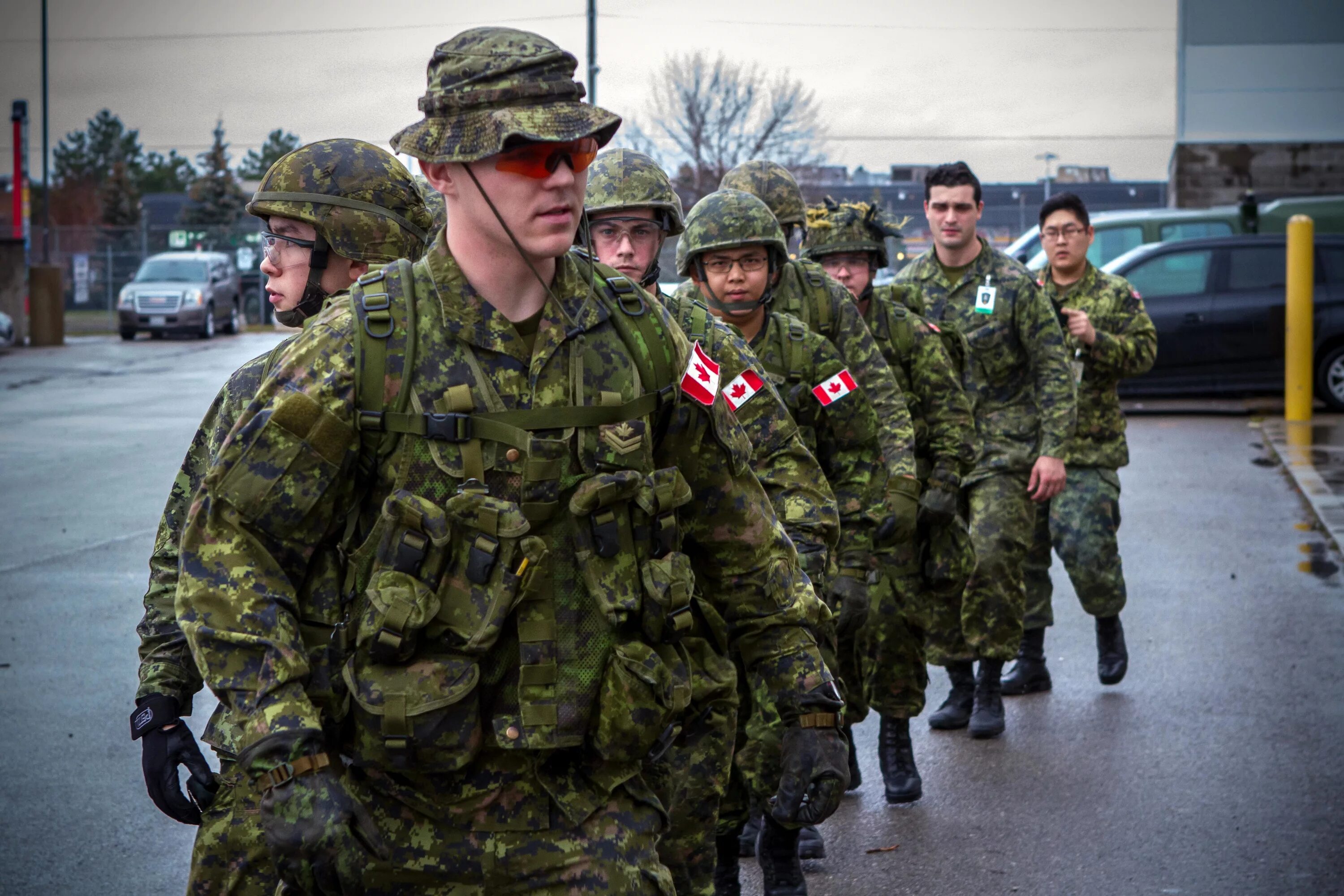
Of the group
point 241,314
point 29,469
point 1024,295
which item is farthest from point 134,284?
point 1024,295

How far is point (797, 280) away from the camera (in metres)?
5.63

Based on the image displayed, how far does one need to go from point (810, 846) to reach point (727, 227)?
2.03 meters

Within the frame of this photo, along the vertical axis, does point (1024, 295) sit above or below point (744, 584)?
above

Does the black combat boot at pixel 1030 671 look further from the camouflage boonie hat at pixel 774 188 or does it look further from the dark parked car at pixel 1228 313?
the dark parked car at pixel 1228 313

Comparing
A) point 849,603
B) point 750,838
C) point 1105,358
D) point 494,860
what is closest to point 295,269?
point 494,860

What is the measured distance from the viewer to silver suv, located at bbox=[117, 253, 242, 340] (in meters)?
32.0

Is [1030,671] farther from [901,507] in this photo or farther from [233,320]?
[233,320]

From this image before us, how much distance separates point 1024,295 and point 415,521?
5.03 metres

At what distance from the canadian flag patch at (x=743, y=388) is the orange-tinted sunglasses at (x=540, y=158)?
155 cm

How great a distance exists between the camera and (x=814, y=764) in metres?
2.91

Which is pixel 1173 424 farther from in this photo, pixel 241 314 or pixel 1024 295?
pixel 241 314

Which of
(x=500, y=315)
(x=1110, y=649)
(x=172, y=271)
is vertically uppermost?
(x=172, y=271)

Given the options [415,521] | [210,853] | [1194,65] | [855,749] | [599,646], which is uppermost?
[1194,65]

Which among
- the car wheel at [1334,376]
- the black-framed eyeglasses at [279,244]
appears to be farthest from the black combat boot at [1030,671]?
the car wheel at [1334,376]
